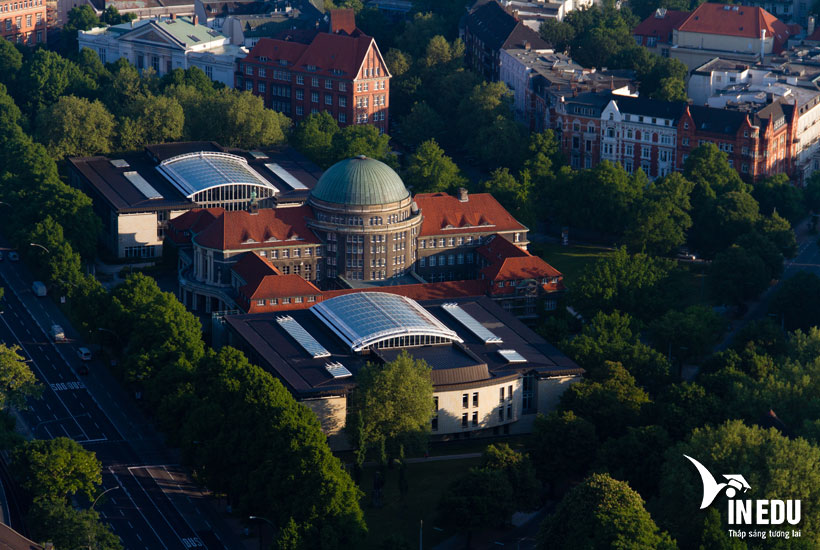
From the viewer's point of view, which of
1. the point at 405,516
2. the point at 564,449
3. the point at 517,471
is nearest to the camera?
the point at 517,471

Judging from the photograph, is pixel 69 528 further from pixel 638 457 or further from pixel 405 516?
pixel 638 457

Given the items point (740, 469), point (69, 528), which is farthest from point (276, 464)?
point (740, 469)

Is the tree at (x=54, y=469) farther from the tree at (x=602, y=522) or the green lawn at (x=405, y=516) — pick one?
the tree at (x=602, y=522)

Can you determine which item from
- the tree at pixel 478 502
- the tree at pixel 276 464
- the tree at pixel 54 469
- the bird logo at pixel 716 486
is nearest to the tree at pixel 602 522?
the bird logo at pixel 716 486

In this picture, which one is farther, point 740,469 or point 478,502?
point 478,502

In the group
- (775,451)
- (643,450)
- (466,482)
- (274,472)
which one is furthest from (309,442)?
(775,451)

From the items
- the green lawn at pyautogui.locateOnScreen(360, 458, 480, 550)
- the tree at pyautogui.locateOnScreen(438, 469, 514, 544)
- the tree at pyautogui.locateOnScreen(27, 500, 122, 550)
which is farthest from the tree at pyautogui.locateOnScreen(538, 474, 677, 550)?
the tree at pyautogui.locateOnScreen(27, 500, 122, 550)

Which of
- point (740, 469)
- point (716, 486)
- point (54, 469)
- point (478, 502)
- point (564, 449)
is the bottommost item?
point (478, 502)
